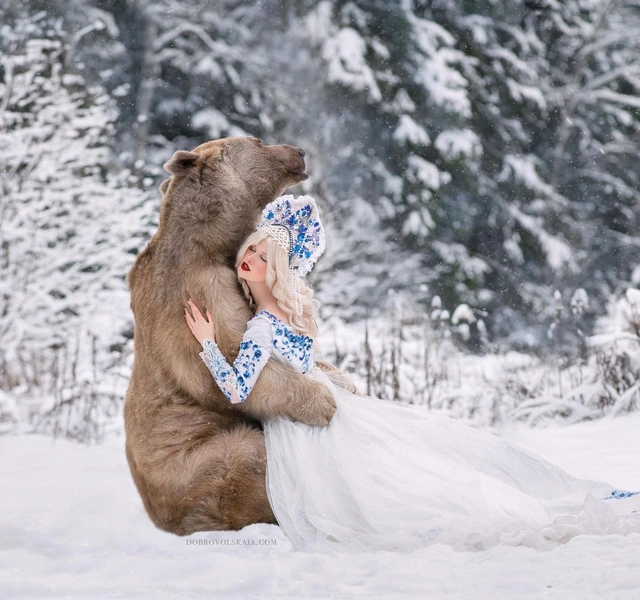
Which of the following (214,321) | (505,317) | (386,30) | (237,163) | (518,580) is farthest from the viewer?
(505,317)

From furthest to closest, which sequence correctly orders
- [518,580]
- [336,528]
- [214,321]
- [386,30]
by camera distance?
[386,30]
[214,321]
[336,528]
[518,580]

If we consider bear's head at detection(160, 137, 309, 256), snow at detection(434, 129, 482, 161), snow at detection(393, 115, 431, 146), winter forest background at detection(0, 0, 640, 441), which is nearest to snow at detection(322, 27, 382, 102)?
winter forest background at detection(0, 0, 640, 441)

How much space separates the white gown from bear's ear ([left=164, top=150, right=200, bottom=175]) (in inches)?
24.2

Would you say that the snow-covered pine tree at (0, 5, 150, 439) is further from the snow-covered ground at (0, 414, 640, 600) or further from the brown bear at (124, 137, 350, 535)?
the brown bear at (124, 137, 350, 535)

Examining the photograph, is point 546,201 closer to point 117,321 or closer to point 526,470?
point 117,321

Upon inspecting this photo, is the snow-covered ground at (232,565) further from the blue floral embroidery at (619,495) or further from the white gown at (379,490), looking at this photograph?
the blue floral embroidery at (619,495)

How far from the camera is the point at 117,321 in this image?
7.89m

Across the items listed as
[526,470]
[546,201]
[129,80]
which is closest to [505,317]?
[546,201]

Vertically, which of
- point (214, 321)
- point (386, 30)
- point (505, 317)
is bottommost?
point (505, 317)

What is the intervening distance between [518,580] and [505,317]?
1181 cm

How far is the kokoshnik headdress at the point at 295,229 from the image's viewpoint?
277cm

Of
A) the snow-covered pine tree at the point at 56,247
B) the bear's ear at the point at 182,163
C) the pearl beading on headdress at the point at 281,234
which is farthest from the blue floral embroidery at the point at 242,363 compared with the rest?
the snow-covered pine tree at the point at 56,247

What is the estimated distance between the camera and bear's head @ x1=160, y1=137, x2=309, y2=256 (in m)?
2.76

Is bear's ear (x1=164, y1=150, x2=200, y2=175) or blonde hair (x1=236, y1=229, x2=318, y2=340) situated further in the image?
bear's ear (x1=164, y1=150, x2=200, y2=175)
